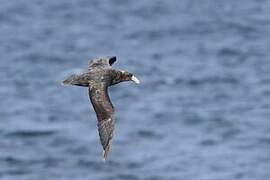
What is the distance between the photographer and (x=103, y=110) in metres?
22.0

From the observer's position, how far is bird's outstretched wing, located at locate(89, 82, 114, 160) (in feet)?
71.2

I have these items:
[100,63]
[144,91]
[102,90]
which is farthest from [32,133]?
[102,90]

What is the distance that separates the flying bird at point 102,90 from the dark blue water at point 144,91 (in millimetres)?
29628

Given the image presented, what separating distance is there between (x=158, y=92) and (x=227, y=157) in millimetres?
8494

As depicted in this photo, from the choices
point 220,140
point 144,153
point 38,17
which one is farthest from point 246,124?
point 38,17

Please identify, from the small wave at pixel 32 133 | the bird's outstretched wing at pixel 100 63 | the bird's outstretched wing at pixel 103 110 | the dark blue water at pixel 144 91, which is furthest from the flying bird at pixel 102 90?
the small wave at pixel 32 133

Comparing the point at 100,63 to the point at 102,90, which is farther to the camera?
the point at 100,63

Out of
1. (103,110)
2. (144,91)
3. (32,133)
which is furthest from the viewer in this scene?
(144,91)

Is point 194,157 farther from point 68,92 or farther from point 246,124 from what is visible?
point 68,92

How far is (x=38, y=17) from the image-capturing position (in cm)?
7562

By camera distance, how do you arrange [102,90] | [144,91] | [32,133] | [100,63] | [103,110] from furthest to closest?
[144,91]
[32,133]
[100,63]
[102,90]
[103,110]

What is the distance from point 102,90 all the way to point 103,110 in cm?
42

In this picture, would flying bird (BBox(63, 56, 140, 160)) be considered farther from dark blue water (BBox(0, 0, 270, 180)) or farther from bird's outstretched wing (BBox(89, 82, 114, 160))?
dark blue water (BBox(0, 0, 270, 180))

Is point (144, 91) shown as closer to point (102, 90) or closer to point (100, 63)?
point (100, 63)
